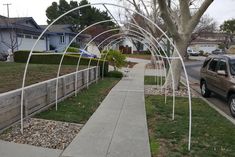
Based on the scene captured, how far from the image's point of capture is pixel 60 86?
1007 cm

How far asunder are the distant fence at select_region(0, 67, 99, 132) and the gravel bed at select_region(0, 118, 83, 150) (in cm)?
25

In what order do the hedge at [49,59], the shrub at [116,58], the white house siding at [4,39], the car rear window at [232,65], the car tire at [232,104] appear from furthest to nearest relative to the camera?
the white house siding at [4,39] → the hedge at [49,59] → the shrub at [116,58] → the car rear window at [232,65] → the car tire at [232,104]

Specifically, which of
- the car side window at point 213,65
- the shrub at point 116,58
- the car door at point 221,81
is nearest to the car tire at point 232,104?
the car door at point 221,81

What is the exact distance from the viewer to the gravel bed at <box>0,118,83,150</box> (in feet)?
19.6

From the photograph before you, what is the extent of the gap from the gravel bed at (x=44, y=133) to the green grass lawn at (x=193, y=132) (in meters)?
1.76

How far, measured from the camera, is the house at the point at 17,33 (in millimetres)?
33000

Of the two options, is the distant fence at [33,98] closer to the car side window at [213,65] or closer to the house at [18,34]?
the car side window at [213,65]

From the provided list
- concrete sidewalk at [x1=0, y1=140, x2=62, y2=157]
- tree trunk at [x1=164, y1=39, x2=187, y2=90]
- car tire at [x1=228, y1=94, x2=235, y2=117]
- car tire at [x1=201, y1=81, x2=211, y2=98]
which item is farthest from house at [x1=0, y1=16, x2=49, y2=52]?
concrete sidewalk at [x1=0, y1=140, x2=62, y2=157]

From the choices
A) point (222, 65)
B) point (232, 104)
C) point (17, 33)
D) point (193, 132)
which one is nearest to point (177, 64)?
point (222, 65)

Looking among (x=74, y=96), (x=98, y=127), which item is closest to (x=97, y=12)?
(x=74, y=96)

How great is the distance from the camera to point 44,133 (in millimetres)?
6551

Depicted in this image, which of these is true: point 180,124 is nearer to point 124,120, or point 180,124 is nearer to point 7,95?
point 124,120

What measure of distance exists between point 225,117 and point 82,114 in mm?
4133

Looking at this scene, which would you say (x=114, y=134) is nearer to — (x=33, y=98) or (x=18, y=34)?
(x=33, y=98)
